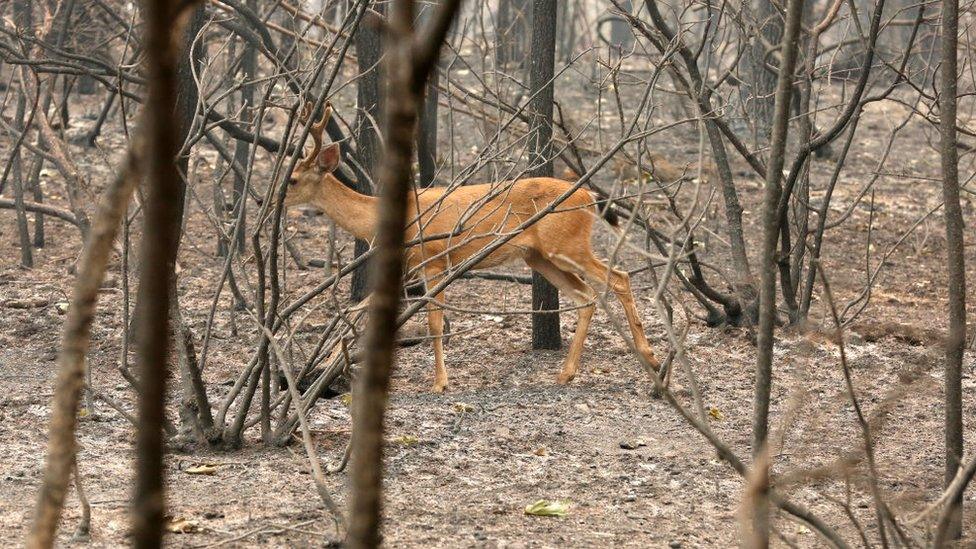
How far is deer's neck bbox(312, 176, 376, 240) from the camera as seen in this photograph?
8266mm

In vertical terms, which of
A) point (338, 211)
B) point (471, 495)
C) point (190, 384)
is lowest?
point (471, 495)

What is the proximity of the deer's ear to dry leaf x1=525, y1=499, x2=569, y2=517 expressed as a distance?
3.72m

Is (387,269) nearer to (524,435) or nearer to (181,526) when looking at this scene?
(181,526)

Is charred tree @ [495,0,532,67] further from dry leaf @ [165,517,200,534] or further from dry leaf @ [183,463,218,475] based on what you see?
dry leaf @ [165,517,200,534]

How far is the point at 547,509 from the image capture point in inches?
186

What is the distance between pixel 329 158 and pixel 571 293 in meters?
1.80

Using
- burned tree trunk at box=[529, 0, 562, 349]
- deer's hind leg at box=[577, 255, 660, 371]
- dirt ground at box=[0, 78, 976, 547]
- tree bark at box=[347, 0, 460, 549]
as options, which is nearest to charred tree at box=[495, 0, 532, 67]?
dirt ground at box=[0, 78, 976, 547]

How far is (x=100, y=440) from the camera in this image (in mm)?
5484

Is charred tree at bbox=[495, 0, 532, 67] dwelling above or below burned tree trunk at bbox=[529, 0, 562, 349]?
above

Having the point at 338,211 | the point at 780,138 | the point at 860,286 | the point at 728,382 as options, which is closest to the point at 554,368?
the point at 728,382

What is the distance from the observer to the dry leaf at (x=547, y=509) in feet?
15.5

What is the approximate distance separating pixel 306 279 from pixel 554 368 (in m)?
2.73

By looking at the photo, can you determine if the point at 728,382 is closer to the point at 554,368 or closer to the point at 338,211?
the point at 554,368

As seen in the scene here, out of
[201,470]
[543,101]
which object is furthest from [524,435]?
[543,101]
